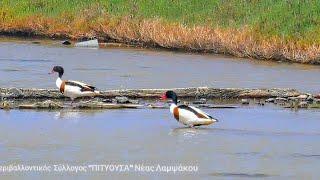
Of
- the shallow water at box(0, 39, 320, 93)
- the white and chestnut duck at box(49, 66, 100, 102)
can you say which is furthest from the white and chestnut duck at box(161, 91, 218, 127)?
the shallow water at box(0, 39, 320, 93)

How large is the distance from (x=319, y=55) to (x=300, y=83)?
3475 millimetres

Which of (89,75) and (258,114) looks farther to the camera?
(89,75)

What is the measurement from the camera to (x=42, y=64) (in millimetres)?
23531

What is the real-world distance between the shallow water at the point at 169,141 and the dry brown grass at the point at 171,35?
834 centimetres

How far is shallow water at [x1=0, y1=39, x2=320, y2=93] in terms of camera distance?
19906 millimetres

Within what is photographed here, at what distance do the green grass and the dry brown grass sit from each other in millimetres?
264

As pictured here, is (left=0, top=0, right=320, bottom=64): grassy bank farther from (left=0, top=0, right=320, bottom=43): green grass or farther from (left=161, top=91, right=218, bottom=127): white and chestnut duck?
(left=161, top=91, right=218, bottom=127): white and chestnut duck

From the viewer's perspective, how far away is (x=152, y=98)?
1695cm

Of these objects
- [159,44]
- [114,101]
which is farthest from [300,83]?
[159,44]

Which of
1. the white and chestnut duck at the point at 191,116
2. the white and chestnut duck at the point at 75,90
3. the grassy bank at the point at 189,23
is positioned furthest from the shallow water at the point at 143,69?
the white and chestnut duck at the point at 191,116

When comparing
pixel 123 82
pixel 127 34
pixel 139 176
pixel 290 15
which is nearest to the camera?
pixel 139 176

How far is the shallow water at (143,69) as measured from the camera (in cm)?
1991

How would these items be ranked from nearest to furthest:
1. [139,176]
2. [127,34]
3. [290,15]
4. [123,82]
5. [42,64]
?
[139,176]
[123,82]
[42,64]
[290,15]
[127,34]

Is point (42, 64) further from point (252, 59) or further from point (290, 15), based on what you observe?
point (290, 15)
